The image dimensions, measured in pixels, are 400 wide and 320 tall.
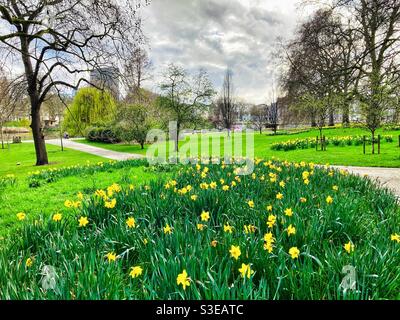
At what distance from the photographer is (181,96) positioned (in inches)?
741

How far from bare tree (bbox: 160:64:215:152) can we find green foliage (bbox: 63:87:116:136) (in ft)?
13.5

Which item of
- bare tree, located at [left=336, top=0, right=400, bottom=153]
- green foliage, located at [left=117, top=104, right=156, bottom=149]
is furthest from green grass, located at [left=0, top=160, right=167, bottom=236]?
green foliage, located at [left=117, top=104, right=156, bottom=149]

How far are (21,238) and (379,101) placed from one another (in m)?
13.4

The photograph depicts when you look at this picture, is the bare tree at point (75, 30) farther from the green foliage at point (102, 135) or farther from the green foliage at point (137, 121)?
the green foliage at point (102, 135)

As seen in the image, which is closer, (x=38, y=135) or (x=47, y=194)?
(x=47, y=194)

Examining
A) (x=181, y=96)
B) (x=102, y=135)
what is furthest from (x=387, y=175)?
(x=102, y=135)

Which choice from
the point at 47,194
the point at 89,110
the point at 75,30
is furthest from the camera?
the point at 89,110

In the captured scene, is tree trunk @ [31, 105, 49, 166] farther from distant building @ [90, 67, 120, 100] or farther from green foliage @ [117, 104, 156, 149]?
green foliage @ [117, 104, 156, 149]

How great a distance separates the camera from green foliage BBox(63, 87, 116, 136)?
12011 mm

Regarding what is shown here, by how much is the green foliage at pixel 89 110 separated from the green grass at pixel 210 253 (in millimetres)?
9673

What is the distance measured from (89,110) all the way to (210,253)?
1045 inches

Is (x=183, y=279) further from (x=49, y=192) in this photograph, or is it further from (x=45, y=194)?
(x=49, y=192)
